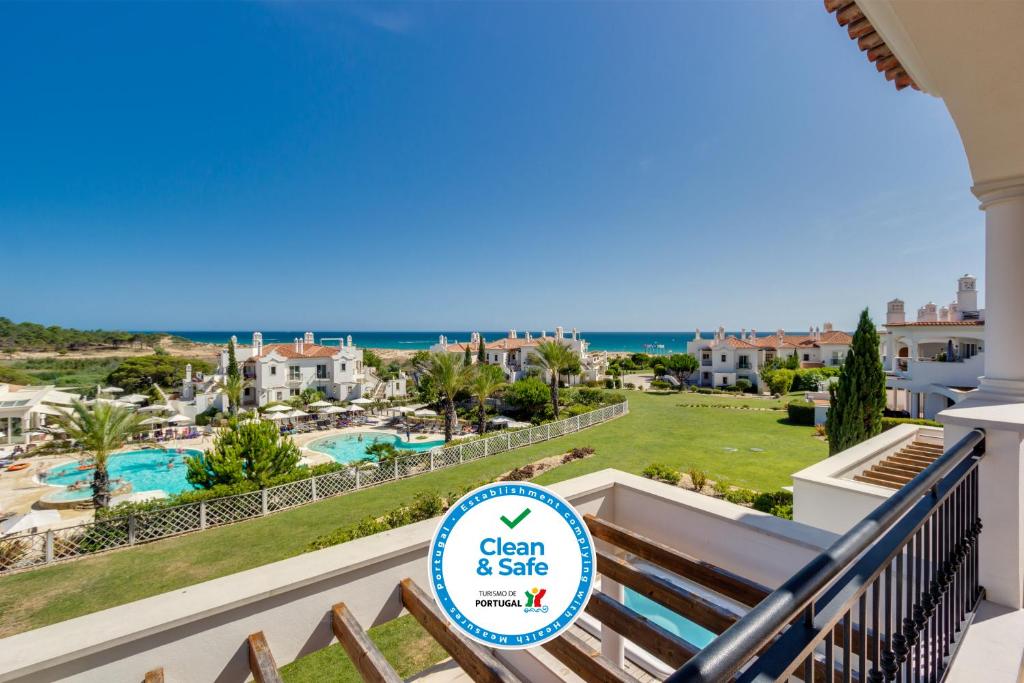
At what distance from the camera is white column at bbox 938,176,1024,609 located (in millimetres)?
2498

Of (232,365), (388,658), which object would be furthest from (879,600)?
(232,365)

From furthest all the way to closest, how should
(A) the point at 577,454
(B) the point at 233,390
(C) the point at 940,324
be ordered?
(B) the point at 233,390 < (C) the point at 940,324 < (A) the point at 577,454

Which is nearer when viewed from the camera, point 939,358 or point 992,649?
point 992,649

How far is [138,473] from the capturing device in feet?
64.7

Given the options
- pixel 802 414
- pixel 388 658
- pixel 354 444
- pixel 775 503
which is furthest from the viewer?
pixel 354 444

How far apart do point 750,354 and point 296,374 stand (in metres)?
42.9

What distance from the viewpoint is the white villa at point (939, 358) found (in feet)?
65.7

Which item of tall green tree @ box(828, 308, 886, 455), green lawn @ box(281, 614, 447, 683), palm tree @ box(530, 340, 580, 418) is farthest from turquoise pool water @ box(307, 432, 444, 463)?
tall green tree @ box(828, 308, 886, 455)

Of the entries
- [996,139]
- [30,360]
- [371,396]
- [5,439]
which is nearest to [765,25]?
[996,139]

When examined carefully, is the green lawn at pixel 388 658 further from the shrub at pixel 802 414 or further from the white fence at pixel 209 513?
the shrub at pixel 802 414

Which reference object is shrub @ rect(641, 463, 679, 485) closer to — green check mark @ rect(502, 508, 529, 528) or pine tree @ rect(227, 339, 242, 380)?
green check mark @ rect(502, 508, 529, 528)

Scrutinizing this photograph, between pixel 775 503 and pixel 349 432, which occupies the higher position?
pixel 775 503

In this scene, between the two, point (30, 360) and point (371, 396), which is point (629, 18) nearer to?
point (371, 396)

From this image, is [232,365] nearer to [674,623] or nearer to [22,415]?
[22,415]
